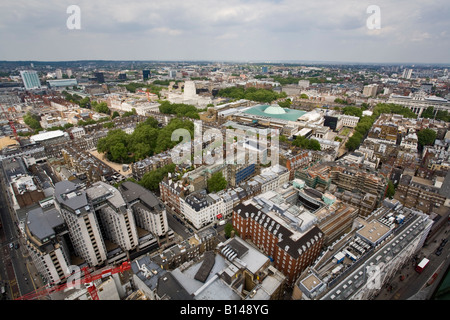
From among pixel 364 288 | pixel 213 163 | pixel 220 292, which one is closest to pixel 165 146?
pixel 213 163

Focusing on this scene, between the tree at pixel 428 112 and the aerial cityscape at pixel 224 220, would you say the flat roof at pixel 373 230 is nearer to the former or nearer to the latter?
the aerial cityscape at pixel 224 220

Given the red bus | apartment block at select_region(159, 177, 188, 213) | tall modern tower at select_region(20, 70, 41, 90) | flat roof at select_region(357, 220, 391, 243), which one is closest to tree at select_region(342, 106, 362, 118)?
the red bus

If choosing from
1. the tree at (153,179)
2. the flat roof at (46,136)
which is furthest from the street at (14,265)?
the flat roof at (46,136)

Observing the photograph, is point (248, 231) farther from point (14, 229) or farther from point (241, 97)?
point (241, 97)
